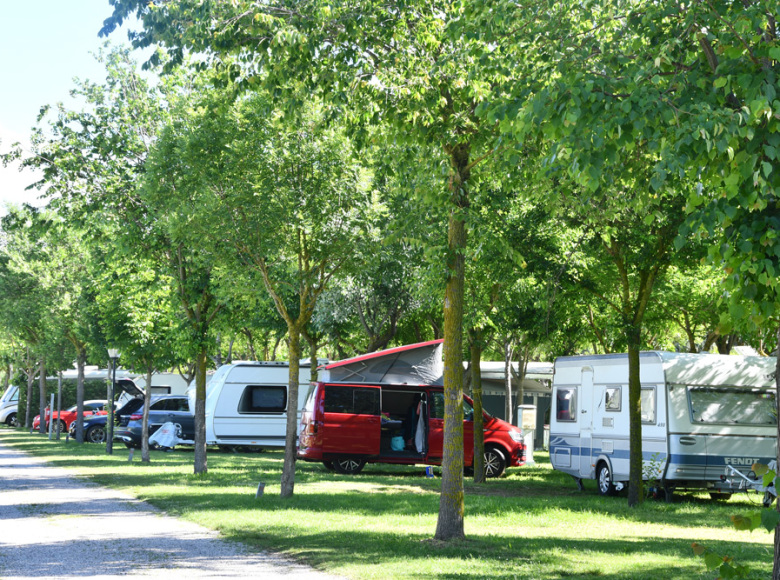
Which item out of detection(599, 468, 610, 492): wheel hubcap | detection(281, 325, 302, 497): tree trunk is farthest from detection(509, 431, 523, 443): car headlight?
detection(281, 325, 302, 497): tree trunk

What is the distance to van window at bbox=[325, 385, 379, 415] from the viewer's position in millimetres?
21125

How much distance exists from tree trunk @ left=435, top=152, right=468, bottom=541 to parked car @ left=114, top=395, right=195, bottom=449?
21.1m

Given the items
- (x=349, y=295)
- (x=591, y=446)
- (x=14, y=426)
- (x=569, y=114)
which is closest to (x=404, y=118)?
(x=569, y=114)

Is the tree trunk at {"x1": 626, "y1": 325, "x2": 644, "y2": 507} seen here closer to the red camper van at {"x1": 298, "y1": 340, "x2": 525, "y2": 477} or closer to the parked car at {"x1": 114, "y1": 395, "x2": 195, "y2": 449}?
the red camper van at {"x1": 298, "y1": 340, "x2": 525, "y2": 477}

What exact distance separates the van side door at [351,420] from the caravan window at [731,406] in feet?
25.3

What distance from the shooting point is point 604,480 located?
690 inches

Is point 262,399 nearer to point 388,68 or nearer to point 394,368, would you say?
point 394,368

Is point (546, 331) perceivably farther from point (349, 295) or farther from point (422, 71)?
point (349, 295)

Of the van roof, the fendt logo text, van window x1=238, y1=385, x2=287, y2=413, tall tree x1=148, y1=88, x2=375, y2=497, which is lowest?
the fendt logo text

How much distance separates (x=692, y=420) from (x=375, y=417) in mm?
7751

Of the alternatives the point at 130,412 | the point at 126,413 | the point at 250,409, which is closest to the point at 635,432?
the point at 250,409

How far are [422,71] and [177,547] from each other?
5.81 meters

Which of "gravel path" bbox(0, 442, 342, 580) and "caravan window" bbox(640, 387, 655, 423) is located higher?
"caravan window" bbox(640, 387, 655, 423)

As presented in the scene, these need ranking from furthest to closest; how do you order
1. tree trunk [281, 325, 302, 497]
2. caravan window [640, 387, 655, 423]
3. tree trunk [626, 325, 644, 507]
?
caravan window [640, 387, 655, 423]
tree trunk [626, 325, 644, 507]
tree trunk [281, 325, 302, 497]
